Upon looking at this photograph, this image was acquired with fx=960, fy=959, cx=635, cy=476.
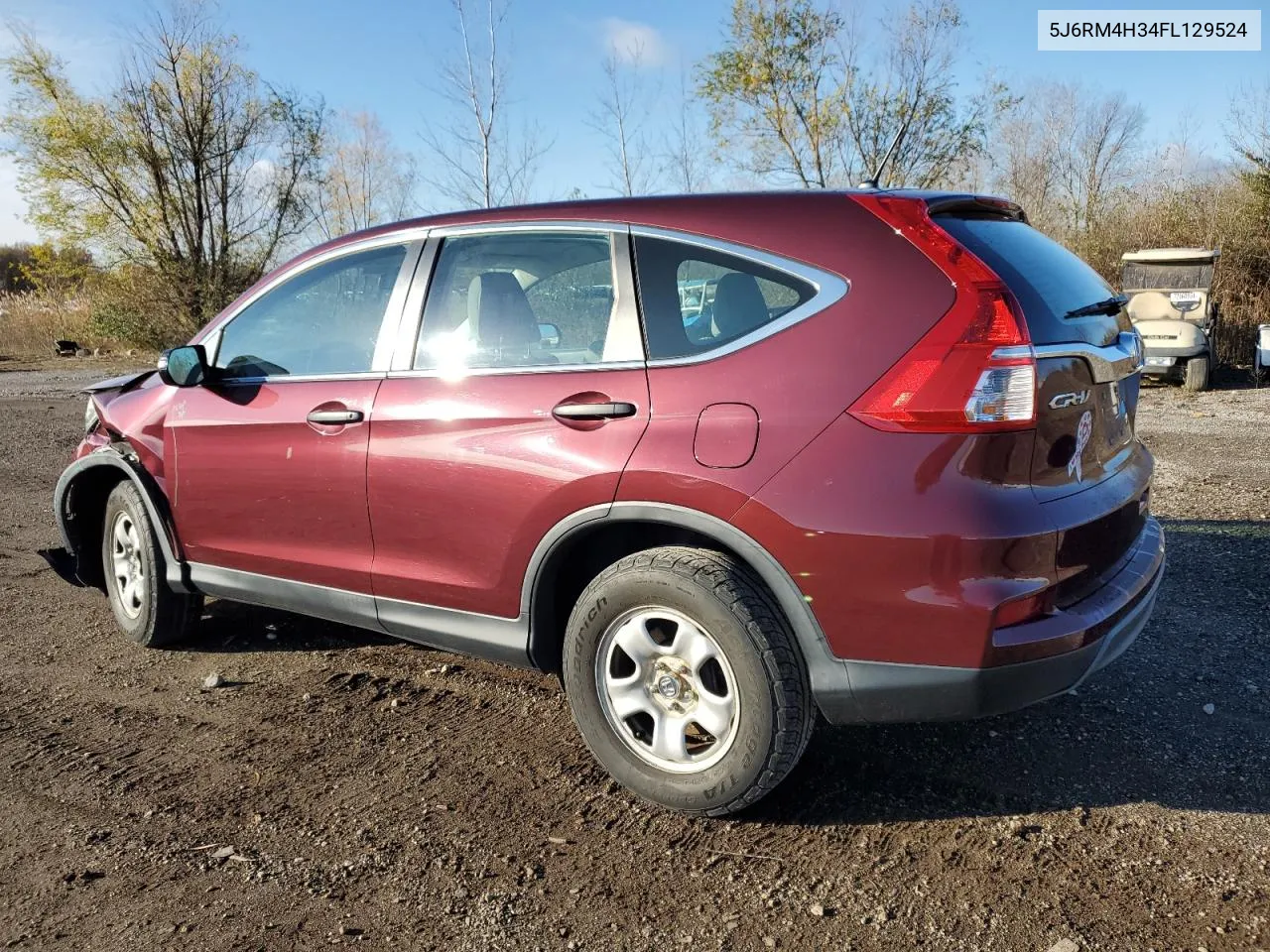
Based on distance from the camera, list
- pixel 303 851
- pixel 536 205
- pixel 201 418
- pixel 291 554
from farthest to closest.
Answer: pixel 201 418 < pixel 291 554 < pixel 536 205 < pixel 303 851

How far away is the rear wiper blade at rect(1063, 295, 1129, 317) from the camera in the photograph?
2.64 m

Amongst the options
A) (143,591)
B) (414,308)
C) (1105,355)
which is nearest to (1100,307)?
(1105,355)

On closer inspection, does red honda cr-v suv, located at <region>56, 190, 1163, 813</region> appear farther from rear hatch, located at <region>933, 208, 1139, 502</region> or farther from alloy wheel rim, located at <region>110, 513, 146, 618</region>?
alloy wheel rim, located at <region>110, 513, 146, 618</region>

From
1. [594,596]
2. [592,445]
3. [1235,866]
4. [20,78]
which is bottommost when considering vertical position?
[1235,866]

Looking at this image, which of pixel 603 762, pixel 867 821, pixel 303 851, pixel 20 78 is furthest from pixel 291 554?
pixel 20 78

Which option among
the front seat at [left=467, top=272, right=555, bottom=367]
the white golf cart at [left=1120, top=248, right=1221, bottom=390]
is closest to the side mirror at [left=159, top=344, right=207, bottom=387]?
the front seat at [left=467, top=272, right=555, bottom=367]

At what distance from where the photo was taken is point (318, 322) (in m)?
3.68

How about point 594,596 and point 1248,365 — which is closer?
point 594,596

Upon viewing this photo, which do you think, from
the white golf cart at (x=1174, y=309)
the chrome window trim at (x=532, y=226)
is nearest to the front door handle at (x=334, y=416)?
the chrome window trim at (x=532, y=226)

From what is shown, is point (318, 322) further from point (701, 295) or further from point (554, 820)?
point (554, 820)

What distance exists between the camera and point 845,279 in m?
2.50

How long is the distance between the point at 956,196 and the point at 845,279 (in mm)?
525

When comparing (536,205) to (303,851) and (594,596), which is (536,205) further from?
(303,851)

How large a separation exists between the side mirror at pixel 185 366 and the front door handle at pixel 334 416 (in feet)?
2.37
